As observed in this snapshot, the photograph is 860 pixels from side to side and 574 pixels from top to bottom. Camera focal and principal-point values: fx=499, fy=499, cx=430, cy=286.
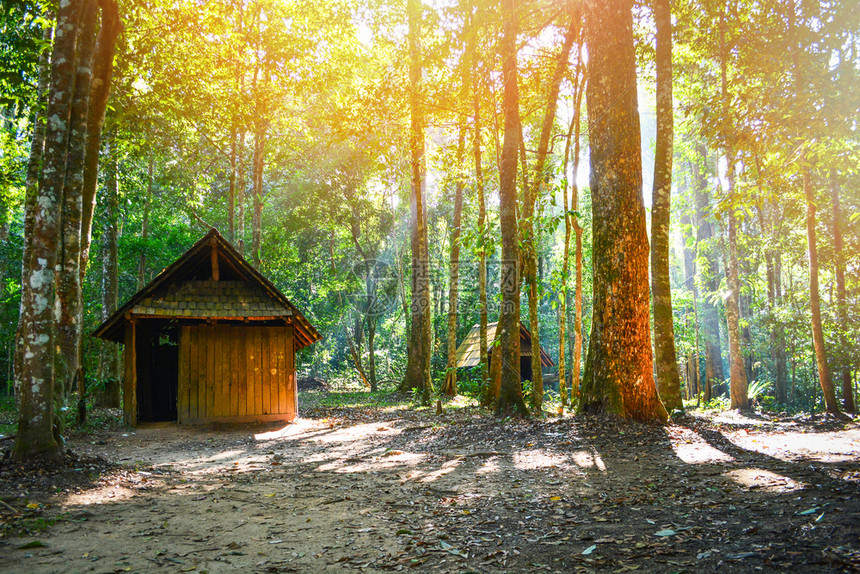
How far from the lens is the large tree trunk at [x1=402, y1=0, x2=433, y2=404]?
583 inches

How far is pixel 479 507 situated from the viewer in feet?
16.1

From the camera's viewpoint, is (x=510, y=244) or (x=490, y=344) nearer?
(x=510, y=244)

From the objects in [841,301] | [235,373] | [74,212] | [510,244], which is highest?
[74,212]

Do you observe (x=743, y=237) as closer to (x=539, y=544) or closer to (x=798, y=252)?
(x=798, y=252)

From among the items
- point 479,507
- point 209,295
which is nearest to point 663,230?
point 479,507

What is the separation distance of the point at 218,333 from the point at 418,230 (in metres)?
7.66

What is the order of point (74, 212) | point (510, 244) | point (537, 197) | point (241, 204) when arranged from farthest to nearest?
point (241, 204)
point (537, 197)
point (510, 244)
point (74, 212)

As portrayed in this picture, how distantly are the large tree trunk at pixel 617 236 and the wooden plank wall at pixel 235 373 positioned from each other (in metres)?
8.74

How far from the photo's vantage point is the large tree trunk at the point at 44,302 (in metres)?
5.92

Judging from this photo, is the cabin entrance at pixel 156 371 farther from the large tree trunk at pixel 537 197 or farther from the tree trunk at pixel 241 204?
the large tree trunk at pixel 537 197

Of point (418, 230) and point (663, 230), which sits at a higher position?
point (418, 230)

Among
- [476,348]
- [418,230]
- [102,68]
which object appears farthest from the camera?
[476,348]

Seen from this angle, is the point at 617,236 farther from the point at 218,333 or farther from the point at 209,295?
the point at 218,333

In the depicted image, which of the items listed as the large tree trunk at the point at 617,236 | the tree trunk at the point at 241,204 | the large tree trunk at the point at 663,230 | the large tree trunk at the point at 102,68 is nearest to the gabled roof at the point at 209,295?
the large tree trunk at the point at 102,68
